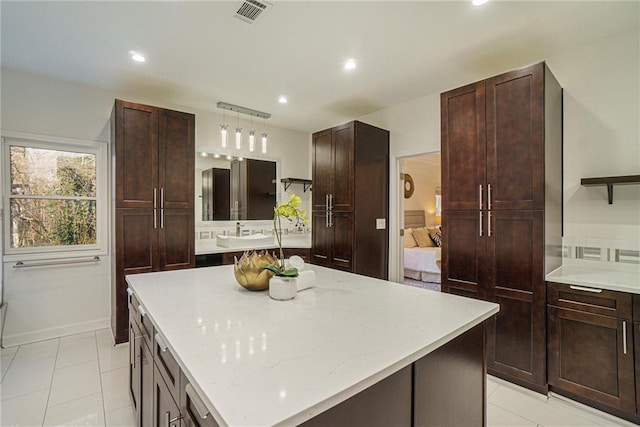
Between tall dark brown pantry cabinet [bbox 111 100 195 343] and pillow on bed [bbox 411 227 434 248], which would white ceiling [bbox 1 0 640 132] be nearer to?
tall dark brown pantry cabinet [bbox 111 100 195 343]

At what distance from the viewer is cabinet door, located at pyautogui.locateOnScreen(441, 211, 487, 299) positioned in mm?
2553

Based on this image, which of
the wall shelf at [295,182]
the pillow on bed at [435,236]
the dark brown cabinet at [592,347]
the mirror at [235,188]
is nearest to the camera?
the dark brown cabinet at [592,347]

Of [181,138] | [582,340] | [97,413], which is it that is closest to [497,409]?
[582,340]

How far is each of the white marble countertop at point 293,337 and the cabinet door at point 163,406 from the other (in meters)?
0.24

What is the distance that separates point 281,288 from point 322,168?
2.86 metres

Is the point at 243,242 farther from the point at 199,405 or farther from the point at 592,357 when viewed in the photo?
the point at 592,357

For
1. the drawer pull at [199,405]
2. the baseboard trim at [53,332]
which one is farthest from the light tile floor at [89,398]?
the drawer pull at [199,405]

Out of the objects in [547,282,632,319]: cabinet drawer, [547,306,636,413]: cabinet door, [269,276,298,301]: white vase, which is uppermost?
[269,276,298,301]: white vase

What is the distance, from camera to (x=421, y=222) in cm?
738

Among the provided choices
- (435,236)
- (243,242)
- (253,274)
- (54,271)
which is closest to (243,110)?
(243,242)

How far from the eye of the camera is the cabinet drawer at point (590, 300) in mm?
1943

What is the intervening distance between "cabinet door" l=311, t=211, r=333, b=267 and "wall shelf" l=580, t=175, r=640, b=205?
8.44 ft

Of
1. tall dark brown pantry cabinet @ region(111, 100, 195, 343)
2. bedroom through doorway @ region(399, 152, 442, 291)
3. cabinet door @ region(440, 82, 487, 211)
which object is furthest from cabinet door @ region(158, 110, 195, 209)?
bedroom through doorway @ region(399, 152, 442, 291)

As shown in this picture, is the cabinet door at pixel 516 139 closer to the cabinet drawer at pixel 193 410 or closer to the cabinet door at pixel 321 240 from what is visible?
the cabinet door at pixel 321 240
